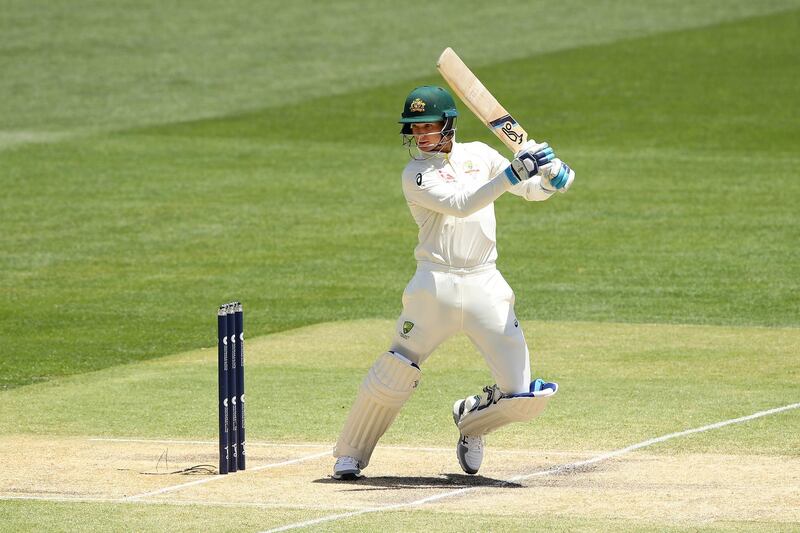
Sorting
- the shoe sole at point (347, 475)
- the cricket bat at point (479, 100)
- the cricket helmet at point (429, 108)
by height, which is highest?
the cricket bat at point (479, 100)

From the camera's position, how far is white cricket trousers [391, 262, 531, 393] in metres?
8.66

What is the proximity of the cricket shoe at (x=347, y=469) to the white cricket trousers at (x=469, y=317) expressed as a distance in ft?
2.17

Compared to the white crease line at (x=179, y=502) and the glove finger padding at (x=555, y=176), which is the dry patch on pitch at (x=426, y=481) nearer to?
the white crease line at (x=179, y=502)

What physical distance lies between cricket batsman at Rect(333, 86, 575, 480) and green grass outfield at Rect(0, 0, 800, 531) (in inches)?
17.3

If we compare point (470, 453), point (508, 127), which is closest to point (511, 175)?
point (508, 127)

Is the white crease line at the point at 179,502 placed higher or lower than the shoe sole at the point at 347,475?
lower

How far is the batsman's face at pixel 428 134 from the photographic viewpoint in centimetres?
887

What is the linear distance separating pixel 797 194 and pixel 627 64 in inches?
434

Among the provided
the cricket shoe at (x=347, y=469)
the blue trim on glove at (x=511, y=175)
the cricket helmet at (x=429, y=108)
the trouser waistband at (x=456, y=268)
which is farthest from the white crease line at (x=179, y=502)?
the cricket helmet at (x=429, y=108)

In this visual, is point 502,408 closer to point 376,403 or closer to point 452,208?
point 376,403

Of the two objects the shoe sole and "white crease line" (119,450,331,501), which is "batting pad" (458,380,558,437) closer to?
the shoe sole

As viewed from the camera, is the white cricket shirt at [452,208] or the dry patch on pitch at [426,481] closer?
the dry patch on pitch at [426,481]

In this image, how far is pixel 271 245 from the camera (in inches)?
778

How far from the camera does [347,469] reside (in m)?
8.77
